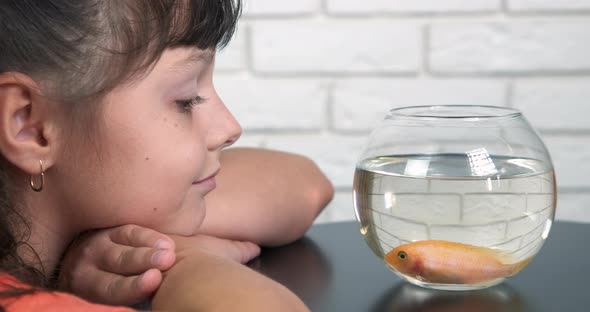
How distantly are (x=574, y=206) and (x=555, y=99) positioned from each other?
20 centimetres

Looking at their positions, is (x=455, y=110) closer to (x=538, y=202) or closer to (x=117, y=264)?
(x=538, y=202)

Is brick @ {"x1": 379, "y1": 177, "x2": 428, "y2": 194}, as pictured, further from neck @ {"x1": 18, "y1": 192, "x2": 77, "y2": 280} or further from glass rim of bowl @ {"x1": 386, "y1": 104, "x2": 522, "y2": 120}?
neck @ {"x1": 18, "y1": 192, "x2": 77, "y2": 280}

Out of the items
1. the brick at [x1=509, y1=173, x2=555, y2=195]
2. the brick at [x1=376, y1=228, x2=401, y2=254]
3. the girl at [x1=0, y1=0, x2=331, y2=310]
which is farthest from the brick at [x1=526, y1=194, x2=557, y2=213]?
the girl at [x1=0, y1=0, x2=331, y2=310]

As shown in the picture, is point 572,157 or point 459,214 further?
point 572,157

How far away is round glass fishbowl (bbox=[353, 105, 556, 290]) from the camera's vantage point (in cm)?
67

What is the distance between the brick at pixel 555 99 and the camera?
5.22 ft

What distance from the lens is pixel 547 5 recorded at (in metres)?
1.57

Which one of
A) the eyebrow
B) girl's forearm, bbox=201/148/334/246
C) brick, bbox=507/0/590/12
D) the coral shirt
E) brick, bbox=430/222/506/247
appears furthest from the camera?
brick, bbox=507/0/590/12

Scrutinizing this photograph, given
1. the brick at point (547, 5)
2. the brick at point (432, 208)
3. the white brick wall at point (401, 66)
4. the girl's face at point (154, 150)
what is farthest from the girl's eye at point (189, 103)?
the brick at point (547, 5)

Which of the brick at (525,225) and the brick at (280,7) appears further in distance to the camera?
the brick at (280,7)

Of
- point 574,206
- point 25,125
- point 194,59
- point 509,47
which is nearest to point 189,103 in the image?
point 194,59

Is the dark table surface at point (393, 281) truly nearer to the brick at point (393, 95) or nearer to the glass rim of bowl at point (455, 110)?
the glass rim of bowl at point (455, 110)

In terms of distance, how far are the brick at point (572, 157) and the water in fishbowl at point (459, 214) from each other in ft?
3.11

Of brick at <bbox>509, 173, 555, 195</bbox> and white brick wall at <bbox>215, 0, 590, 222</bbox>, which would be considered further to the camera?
white brick wall at <bbox>215, 0, 590, 222</bbox>
